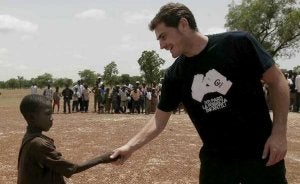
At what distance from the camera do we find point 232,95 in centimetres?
327

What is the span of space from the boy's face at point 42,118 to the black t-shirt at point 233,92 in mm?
1098

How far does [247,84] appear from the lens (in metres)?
3.27

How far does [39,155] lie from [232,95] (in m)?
1.39

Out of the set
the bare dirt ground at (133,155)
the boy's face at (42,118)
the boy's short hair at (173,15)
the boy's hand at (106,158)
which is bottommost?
the bare dirt ground at (133,155)

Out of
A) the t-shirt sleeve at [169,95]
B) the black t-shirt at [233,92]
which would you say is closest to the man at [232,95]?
the black t-shirt at [233,92]

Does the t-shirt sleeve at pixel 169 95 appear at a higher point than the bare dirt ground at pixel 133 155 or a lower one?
higher

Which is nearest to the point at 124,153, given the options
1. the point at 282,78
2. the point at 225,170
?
the point at 225,170

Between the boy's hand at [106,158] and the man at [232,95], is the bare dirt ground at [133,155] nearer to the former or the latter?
the boy's hand at [106,158]

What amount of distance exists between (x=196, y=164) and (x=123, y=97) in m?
14.7

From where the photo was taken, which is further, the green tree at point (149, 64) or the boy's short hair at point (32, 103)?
the green tree at point (149, 64)

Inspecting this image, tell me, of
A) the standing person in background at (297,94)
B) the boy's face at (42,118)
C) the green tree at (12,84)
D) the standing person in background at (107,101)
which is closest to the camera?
the boy's face at (42,118)

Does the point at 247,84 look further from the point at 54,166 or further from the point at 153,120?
the point at 54,166

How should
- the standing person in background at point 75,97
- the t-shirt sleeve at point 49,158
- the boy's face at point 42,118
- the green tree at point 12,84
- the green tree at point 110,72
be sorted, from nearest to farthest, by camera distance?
the t-shirt sleeve at point 49,158 → the boy's face at point 42,118 → the standing person in background at point 75,97 → the green tree at point 110,72 → the green tree at point 12,84

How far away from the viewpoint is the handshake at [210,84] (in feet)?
10.8
